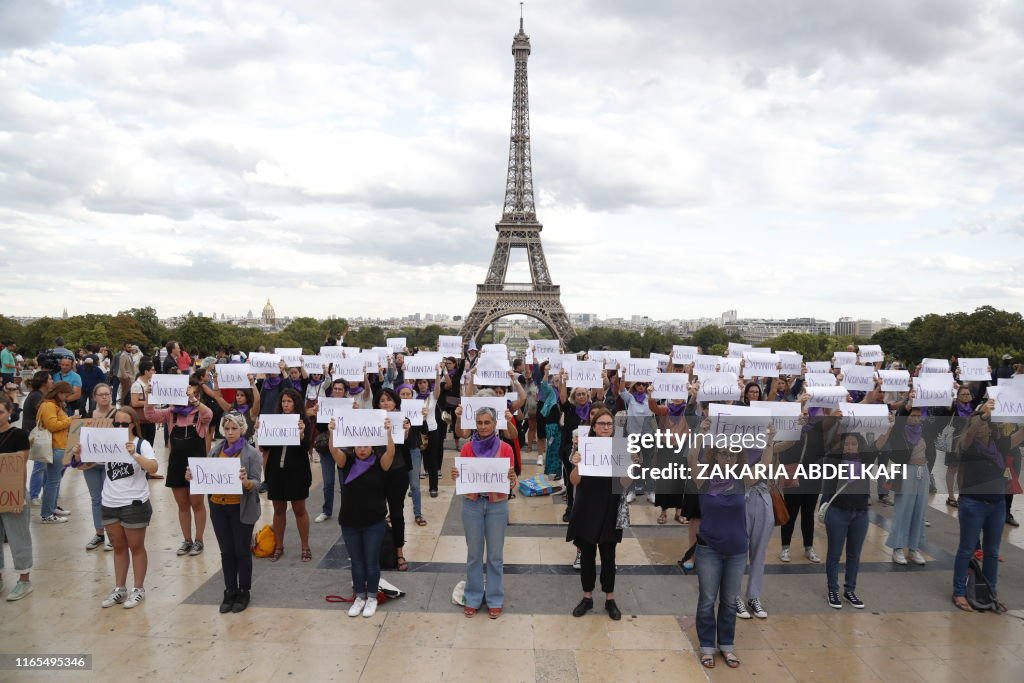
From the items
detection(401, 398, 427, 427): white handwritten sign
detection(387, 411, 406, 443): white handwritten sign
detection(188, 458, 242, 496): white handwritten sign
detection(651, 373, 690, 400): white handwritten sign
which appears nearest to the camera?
detection(188, 458, 242, 496): white handwritten sign

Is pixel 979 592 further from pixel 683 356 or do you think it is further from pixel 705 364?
pixel 683 356

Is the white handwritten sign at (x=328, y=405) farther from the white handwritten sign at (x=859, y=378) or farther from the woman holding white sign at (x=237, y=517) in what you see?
the white handwritten sign at (x=859, y=378)

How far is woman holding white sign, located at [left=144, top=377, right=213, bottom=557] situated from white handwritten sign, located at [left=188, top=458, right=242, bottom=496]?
3.91 ft

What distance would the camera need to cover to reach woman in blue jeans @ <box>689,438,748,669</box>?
511 cm

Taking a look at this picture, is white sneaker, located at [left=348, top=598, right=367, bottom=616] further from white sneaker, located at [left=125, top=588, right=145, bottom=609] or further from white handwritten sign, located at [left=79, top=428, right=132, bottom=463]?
white handwritten sign, located at [left=79, top=428, right=132, bottom=463]

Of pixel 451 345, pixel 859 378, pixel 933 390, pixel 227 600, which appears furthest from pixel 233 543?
pixel 859 378

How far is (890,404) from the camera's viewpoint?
10.2 meters

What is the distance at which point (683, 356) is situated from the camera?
12.2m

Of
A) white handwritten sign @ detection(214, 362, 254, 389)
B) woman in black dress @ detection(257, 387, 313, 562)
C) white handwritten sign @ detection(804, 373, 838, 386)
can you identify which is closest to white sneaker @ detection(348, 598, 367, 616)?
woman in black dress @ detection(257, 387, 313, 562)

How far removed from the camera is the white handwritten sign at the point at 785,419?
691 centimetres

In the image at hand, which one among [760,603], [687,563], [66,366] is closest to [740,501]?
[760,603]

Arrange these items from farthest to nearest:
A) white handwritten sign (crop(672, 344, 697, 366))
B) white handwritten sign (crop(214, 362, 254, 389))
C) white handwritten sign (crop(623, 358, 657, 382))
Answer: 1. white handwritten sign (crop(672, 344, 697, 366))
2. white handwritten sign (crop(623, 358, 657, 382))
3. white handwritten sign (crop(214, 362, 254, 389))

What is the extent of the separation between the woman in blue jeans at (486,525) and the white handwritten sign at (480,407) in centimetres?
84

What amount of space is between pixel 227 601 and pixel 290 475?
1.41 meters
